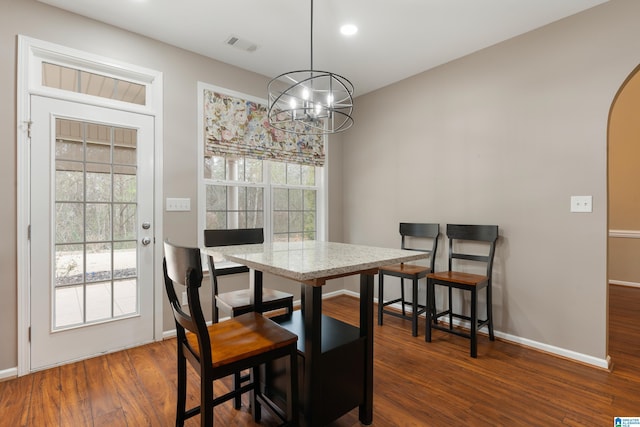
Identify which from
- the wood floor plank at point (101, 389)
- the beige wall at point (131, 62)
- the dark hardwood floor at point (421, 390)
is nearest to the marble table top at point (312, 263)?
the dark hardwood floor at point (421, 390)

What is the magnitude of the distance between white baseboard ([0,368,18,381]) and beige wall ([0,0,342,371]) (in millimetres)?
26

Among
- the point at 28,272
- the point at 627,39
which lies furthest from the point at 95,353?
the point at 627,39

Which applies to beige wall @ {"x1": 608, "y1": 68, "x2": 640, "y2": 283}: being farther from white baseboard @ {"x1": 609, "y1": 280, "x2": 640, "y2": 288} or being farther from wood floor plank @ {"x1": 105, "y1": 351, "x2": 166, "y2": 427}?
wood floor plank @ {"x1": 105, "y1": 351, "x2": 166, "y2": 427}

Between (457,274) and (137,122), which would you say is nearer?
(137,122)

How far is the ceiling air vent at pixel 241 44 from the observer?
2.83 metres

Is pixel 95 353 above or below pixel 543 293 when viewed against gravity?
below

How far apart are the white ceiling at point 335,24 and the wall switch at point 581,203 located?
4.66ft

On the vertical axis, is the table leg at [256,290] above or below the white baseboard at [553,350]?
above

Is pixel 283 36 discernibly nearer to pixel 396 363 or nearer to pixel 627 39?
pixel 627 39

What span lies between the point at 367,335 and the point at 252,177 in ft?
7.76

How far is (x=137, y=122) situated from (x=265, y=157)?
1.27m

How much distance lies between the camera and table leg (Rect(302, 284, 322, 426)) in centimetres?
143

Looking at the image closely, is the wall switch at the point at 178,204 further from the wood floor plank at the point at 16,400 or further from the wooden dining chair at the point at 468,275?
the wooden dining chair at the point at 468,275

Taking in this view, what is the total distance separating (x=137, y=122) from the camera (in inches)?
107
